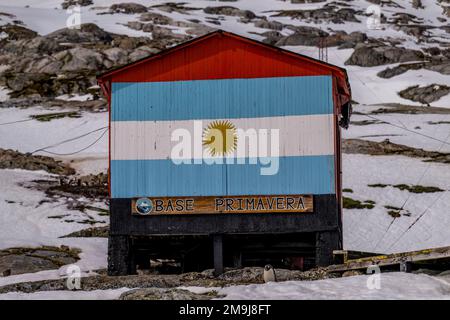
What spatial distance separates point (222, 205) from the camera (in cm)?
3061

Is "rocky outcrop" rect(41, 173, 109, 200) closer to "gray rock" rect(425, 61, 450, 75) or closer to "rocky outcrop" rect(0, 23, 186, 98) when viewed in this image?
"rocky outcrop" rect(0, 23, 186, 98)

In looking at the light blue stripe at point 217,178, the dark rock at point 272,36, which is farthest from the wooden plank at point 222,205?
the dark rock at point 272,36

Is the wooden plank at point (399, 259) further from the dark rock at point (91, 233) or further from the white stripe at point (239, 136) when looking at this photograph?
the dark rock at point (91, 233)

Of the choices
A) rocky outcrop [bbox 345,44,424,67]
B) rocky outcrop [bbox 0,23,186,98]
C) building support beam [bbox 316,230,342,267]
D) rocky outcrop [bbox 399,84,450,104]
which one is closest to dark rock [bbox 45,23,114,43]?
rocky outcrop [bbox 0,23,186,98]

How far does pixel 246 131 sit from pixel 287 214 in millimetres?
3624

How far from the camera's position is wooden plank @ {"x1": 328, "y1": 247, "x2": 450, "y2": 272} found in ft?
80.1

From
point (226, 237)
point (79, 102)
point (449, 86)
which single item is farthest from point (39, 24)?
point (226, 237)

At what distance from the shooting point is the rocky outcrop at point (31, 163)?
2753 inches

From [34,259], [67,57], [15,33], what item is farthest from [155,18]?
[34,259]

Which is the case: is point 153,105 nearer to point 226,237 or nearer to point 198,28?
point 226,237

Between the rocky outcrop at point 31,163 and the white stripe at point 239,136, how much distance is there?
129 feet

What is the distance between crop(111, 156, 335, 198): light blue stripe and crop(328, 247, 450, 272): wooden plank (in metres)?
4.15

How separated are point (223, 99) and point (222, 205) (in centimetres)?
419

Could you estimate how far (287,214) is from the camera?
30453mm
